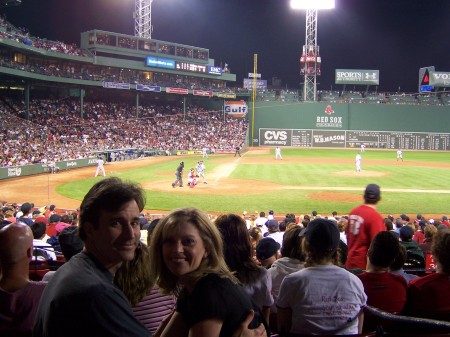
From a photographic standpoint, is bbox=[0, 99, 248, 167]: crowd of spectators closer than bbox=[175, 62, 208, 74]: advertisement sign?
Yes

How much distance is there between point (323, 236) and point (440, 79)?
72.2 m

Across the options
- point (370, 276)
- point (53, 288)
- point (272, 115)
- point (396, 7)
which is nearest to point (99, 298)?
point (53, 288)

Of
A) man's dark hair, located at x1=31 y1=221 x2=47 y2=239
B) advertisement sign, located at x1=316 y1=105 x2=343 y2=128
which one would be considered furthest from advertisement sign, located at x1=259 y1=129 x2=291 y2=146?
man's dark hair, located at x1=31 y1=221 x2=47 y2=239

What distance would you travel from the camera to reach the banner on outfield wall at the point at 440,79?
6656 cm

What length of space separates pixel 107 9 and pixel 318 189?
5235cm

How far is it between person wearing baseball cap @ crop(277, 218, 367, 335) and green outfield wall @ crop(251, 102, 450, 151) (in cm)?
5758

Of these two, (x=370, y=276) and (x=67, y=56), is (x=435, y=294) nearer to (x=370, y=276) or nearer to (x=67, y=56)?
(x=370, y=276)

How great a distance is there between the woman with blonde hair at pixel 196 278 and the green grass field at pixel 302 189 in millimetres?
16292

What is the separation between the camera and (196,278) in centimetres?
239

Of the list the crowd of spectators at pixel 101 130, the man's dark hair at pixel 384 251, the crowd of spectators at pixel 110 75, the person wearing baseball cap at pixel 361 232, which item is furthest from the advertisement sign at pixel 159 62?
the man's dark hair at pixel 384 251

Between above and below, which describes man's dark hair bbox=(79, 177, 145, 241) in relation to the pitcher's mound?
above

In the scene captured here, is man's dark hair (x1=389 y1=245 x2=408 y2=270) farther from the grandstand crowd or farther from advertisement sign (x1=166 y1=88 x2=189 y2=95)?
advertisement sign (x1=166 y1=88 x2=189 y2=95)

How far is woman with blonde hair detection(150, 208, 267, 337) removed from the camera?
7.12 ft

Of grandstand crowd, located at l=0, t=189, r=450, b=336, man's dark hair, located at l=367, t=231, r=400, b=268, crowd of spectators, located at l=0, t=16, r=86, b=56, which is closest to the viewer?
grandstand crowd, located at l=0, t=189, r=450, b=336
